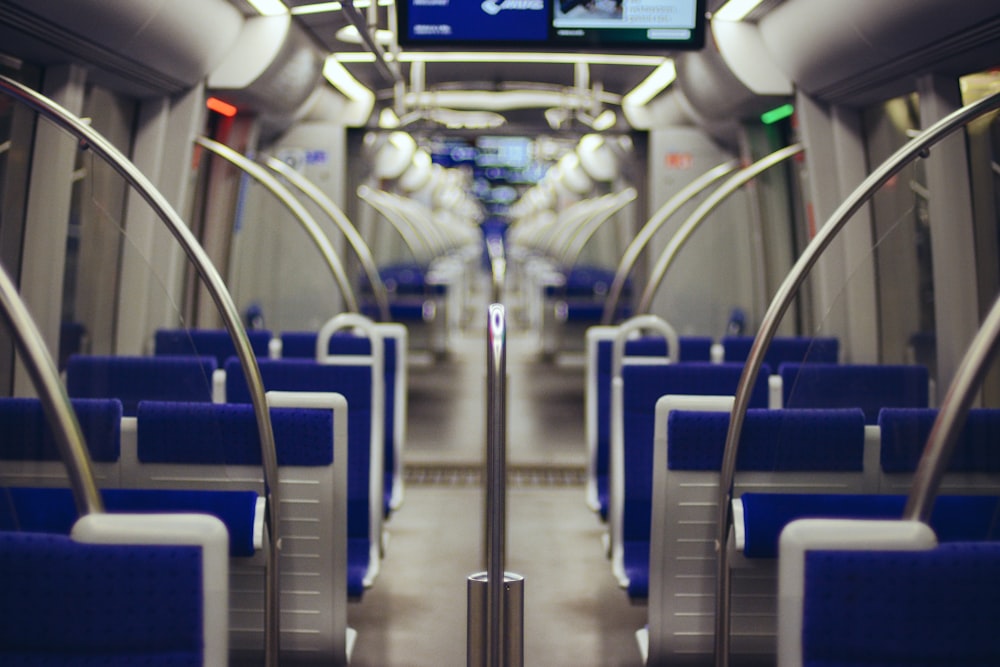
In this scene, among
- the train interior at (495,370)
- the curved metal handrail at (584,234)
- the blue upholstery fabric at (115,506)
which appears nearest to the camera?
the train interior at (495,370)

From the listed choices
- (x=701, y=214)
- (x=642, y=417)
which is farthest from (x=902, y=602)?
(x=701, y=214)

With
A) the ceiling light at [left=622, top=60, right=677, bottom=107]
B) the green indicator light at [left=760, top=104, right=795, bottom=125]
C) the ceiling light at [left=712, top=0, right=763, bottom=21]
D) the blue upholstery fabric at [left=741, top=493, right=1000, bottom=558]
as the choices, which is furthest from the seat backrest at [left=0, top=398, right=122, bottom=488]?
the ceiling light at [left=622, top=60, right=677, bottom=107]

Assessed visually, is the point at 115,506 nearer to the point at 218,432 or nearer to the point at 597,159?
the point at 218,432

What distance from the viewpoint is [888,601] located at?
1.84m

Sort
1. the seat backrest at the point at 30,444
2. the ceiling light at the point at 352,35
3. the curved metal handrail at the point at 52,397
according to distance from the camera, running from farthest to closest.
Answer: the ceiling light at the point at 352,35, the seat backrest at the point at 30,444, the curved metal handrail at the point at 52,397

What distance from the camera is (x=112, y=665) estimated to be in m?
1.93

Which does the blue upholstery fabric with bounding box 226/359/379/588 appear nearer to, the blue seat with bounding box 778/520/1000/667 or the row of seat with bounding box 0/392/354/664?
the row of seat with bounding box 0/392/354/664

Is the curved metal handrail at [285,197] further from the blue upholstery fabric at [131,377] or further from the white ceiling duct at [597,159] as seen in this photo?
the white ceiling duct at [597,159]

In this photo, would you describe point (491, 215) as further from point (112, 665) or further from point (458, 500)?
point (112, 665)

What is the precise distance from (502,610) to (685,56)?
551 centimetres

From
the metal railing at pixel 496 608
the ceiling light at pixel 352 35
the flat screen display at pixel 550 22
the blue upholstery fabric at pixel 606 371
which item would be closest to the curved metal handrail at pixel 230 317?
the metal railing at pixel 496 608

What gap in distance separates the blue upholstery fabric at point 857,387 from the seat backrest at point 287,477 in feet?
5.22

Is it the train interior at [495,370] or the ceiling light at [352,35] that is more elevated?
the ceiling light at [352,35]

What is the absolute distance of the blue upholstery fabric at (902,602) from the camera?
1.84 meters
